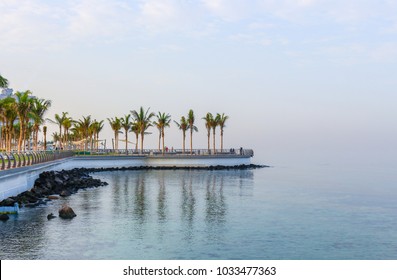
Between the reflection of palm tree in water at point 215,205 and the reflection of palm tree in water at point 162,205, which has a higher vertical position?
the reflection of palm tree in water at point 162,205

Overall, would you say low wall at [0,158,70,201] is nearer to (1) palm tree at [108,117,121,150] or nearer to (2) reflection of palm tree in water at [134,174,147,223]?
(2) reflection of palm tree in water at [134,174,147,223]

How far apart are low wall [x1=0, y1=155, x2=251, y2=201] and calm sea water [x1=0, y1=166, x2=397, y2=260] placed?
307cm

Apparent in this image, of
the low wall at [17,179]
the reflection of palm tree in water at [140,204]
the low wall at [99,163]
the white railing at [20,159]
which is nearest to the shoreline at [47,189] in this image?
the low wall at [17,179]

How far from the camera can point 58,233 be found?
28.6m

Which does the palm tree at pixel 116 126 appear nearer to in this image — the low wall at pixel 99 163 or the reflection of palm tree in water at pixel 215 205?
the low wall at pixel 99 163

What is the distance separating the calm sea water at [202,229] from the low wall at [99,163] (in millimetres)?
3067

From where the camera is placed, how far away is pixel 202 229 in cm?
3166

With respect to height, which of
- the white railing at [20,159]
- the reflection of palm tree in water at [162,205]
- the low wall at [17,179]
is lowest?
the reflection of palm tree in water at [162,205]

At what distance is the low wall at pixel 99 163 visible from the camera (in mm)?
39188

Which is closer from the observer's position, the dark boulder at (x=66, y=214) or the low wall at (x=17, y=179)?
the dark boulder at (x=66, y=214)

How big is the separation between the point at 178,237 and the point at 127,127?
97505mm

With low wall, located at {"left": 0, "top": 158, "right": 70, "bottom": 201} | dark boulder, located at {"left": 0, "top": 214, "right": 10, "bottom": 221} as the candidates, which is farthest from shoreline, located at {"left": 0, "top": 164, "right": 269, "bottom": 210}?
dark boulder, located at {"left": 0, "top": 214, "right": 10, "bottom": 221}

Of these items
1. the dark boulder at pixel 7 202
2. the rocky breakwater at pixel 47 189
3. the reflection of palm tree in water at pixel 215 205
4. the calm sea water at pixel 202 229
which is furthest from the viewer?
the rocky breakwater at pixel 47 189

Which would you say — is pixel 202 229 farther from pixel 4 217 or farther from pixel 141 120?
pixel 141 120
